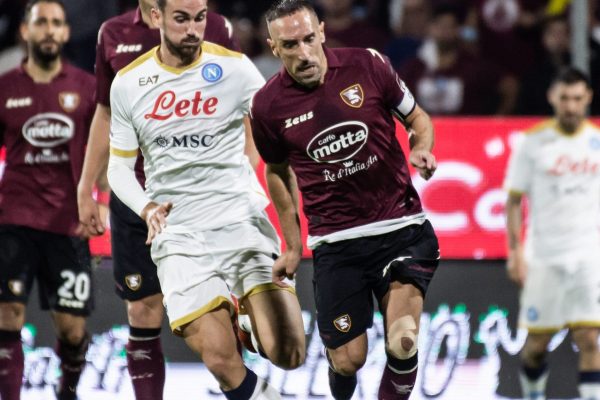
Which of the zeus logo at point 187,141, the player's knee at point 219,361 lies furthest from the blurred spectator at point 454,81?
the player's knee at point 219,361

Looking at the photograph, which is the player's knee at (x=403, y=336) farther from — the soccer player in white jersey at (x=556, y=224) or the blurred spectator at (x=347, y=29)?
the blurred spectator at (x=347, y=29)

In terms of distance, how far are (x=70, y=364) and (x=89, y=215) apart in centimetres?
124

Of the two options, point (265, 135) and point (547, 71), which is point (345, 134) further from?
point (547, 71)

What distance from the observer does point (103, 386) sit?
317 inches

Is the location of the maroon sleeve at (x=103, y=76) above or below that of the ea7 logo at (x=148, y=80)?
below

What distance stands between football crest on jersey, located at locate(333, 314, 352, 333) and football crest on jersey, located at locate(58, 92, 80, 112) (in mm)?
2184

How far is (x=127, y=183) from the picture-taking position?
5.91 metres

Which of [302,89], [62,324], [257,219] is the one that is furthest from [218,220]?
[62,324]

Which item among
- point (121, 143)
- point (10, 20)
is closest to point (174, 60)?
point (121, 143)

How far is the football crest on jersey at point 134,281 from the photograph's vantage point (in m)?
6.47

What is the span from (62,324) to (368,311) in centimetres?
204

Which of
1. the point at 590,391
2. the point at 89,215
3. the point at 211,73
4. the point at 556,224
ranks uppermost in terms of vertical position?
the point at 211,73

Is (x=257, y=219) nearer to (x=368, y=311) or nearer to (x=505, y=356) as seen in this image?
(x=368, y=311)

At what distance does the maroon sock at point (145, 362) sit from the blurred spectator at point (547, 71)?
423cm
